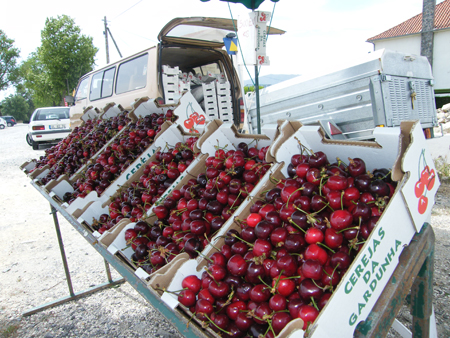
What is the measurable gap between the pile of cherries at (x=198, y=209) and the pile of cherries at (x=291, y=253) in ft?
0.65

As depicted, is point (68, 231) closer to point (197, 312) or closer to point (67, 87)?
point (197, 312)

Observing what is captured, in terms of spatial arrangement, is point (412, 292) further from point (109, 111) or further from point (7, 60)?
point (7, 60)

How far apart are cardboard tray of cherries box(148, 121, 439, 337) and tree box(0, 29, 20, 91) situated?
53.9m

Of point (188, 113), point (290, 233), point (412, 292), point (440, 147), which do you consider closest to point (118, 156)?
point (188, 113)

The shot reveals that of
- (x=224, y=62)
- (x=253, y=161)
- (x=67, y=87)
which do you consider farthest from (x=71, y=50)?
(x=253, y=161)

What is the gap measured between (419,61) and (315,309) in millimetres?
4680

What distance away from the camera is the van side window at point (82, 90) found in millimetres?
7669

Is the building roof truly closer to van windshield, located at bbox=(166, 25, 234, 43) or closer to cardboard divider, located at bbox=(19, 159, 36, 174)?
van windshield, located at bbox=(166, 25, 234, 43)

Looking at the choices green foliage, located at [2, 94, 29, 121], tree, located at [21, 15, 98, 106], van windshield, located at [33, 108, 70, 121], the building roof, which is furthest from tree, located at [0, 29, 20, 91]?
the building roof

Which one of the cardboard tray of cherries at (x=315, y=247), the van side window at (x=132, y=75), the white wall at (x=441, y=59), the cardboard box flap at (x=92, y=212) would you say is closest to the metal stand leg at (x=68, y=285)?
the cardboard box flap at (x=92, y=212)

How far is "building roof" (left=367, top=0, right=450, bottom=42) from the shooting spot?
880 inches

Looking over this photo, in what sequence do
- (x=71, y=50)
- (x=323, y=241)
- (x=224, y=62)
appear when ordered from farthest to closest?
(x=71, y=50) < (x=224, y=62) < (x=323, y=241)

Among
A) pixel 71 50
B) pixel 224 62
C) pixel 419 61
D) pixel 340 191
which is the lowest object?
pixel 340 191

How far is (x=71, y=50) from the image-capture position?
83.7 feet
